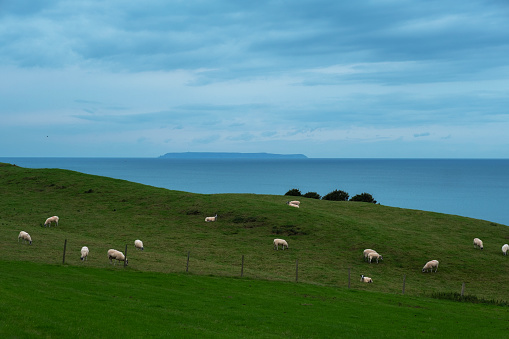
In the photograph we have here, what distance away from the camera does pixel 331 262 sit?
150ft

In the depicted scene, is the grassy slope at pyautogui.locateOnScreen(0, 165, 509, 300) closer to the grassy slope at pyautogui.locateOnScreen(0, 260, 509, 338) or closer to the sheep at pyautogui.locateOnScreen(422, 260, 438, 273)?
the sheep at pyautogui.locateOnScreen(422, 260, 438, 273)

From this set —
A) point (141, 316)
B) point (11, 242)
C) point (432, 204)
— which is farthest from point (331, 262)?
point (432, 204)

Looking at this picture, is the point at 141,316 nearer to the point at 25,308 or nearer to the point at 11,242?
the point at 25,308

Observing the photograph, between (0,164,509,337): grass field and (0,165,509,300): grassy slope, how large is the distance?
0.19 m

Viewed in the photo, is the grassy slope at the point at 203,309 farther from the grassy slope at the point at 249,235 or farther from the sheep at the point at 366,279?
the sheep at the point at 366,279

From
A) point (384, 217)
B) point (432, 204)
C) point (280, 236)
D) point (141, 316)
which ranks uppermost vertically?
point (432, 204)

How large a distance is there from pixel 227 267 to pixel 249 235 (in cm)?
1577

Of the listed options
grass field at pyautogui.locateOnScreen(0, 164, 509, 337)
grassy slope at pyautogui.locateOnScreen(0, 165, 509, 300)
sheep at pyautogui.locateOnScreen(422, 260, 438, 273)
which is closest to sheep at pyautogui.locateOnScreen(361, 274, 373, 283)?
grass field at pyautogui.locateOnScreen(0, 164, 509, 337)

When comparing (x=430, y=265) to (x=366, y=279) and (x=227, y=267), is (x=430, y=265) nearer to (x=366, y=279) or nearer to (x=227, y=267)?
(x=366, y=279)

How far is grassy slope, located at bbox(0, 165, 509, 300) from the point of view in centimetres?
3969

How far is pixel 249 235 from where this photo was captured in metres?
55.6

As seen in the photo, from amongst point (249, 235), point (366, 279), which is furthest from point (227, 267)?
point (249, 235)

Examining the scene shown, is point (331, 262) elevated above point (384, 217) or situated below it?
below

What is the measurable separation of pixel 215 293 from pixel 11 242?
931 inches
